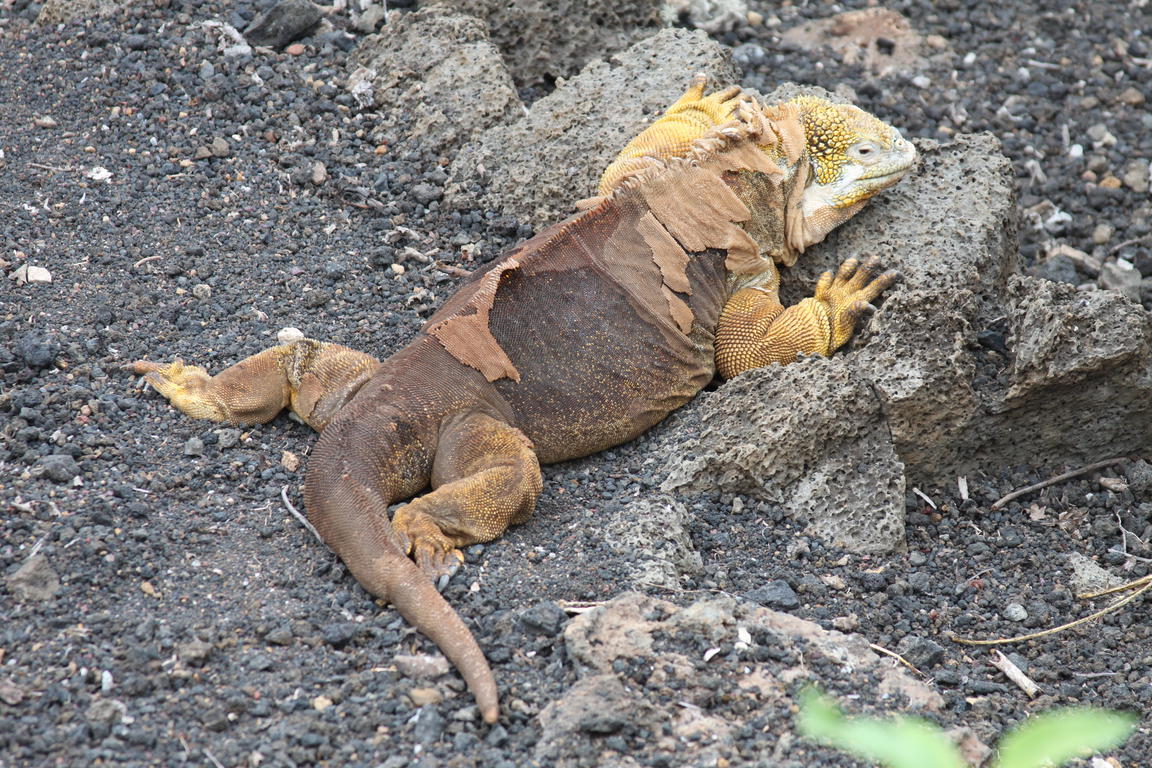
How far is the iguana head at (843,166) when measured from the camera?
6.24 m

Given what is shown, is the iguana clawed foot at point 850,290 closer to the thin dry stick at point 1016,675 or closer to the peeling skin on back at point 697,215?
the peeling skin on back at point 697,215

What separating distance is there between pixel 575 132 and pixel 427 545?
311 cm

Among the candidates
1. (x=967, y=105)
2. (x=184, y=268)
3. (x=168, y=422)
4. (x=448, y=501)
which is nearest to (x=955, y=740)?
(x=448, y=501)

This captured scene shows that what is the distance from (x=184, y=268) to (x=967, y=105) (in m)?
6.03

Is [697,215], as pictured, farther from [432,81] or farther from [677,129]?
[432,81]

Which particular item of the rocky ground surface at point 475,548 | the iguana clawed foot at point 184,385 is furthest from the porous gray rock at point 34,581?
the iguana clawed foot at point 184,385

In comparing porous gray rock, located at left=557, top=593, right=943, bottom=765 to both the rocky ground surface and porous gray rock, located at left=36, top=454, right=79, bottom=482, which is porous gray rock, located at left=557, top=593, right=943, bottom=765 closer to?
the rocky ground surface

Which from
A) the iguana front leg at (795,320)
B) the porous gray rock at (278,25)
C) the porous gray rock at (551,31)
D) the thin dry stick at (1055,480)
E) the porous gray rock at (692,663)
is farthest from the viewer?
the porous gray rock at (551,31)

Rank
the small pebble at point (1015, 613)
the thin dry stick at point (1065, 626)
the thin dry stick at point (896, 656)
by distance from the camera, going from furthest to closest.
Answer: the small pebble at point (1015, 613) < the thin dry stick at point (1065, 626) < the thin dry stick at point (896, 656)

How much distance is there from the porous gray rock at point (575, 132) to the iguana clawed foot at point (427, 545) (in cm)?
242

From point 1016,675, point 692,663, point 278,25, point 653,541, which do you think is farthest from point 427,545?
point 278,25

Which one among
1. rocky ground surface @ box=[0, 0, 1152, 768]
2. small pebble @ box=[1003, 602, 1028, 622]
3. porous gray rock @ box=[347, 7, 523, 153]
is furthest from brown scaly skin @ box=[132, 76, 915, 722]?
small pebble @ box=[1003, 602, 1028, 622]

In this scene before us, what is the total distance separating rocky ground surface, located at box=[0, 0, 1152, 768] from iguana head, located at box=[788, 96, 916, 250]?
208mm

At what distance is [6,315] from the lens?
18.5 feet
